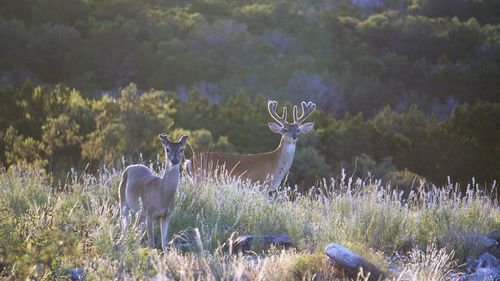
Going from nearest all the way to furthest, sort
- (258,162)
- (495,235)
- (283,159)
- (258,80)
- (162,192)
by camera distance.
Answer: (162,192) < (495,235) < (258,162) < (283,159) < (258,80)

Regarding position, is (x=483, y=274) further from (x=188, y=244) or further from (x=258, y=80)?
(x=258, y=80)

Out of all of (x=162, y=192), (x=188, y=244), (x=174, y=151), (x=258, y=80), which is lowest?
(x=258, y=80)

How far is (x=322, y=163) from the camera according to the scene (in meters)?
21.4

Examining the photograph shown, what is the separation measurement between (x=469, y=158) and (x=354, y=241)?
17219 mm

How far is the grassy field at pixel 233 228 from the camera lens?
6289mm

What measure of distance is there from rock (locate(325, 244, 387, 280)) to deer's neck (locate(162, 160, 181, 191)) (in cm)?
177

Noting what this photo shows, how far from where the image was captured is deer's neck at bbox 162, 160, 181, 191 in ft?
25.8

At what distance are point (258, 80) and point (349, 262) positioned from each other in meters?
28.1

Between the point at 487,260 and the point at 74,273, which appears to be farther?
the point at 487,260

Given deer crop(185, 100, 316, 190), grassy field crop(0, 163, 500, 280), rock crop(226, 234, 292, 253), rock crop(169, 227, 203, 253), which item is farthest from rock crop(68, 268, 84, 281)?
deer crop(185, 100, 316, 190)

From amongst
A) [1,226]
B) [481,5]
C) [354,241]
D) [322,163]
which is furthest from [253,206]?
[481,5]

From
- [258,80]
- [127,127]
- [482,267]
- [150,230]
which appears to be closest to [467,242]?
[482,267]

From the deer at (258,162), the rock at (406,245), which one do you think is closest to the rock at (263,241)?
the rock at (406,245)

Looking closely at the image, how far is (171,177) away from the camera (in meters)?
7.89
